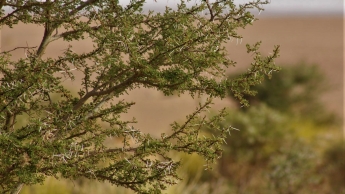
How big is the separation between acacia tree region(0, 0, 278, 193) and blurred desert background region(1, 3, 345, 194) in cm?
18

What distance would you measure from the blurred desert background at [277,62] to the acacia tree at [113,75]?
0.59ft

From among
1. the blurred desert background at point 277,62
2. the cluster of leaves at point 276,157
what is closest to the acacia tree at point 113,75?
the blurred desert background at point 277,62

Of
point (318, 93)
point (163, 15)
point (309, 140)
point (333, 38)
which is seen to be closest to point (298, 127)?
point (309, 140)

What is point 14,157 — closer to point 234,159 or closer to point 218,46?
point 218,46

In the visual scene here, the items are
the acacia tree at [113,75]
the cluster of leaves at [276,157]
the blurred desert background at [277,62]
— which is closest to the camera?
the acacia tree at [113,75]

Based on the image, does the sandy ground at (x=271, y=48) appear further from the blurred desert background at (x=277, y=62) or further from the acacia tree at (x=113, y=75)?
the acacia tree at (x=113, y=75)

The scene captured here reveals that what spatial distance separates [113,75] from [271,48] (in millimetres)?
36818

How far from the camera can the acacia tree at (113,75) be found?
3156 mm

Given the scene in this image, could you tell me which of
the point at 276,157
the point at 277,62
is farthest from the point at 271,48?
the point at 276,157

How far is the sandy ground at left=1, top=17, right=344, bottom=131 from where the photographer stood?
2228 cm

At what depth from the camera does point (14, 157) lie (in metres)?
3.21

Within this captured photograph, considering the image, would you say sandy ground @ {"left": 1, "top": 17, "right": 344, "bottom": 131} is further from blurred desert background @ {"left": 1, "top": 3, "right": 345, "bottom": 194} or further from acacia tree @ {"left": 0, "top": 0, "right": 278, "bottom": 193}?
acacia tree @ {"left": 0, "top": 0, "right": 278, "bottom": 193}

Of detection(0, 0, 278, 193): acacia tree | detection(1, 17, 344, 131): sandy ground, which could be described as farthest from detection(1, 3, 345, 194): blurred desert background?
detection(0, 0, 278, 193): acacia tree

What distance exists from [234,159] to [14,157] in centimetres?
765
